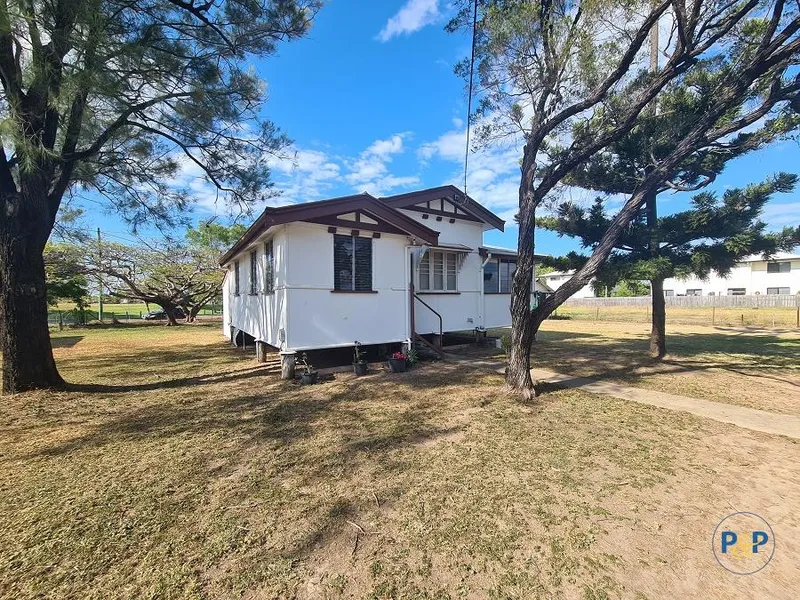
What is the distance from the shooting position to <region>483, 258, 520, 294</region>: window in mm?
12156

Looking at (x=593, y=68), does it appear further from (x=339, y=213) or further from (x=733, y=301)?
(x=733, y=301)

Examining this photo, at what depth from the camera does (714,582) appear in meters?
2.18

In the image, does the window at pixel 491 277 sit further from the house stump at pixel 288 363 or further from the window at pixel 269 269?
the house stump at pixel 288 363

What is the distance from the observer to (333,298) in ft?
25.5

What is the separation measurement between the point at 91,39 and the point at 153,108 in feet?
7.22

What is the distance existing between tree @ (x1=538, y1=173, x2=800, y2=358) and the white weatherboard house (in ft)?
12.0

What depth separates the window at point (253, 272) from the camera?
391 inches

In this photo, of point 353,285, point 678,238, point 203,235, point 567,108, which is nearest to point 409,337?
point 353,285

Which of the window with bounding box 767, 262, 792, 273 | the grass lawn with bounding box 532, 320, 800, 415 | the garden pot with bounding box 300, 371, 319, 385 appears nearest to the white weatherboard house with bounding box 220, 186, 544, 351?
the garden pot with bounding box 300, 371, 319, 385

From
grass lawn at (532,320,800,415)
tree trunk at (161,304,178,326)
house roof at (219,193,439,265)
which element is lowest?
grass lawn at (532,320,800,415)

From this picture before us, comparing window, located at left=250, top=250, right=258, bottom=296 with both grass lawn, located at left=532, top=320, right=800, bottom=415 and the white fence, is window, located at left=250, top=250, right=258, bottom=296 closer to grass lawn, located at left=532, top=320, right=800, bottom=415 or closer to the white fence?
grass lawn, located at left=532, top=320, right=800, bottom=415

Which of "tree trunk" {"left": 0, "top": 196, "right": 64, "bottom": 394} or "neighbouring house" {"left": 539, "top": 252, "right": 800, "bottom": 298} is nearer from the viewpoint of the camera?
"tree trunk" {"left": 0, "top": 196, "right": 64, "bottom": 394}

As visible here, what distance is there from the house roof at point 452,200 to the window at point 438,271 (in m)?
1.53

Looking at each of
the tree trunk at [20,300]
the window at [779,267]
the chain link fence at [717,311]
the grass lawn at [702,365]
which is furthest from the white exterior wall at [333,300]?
the window at [779,267]
